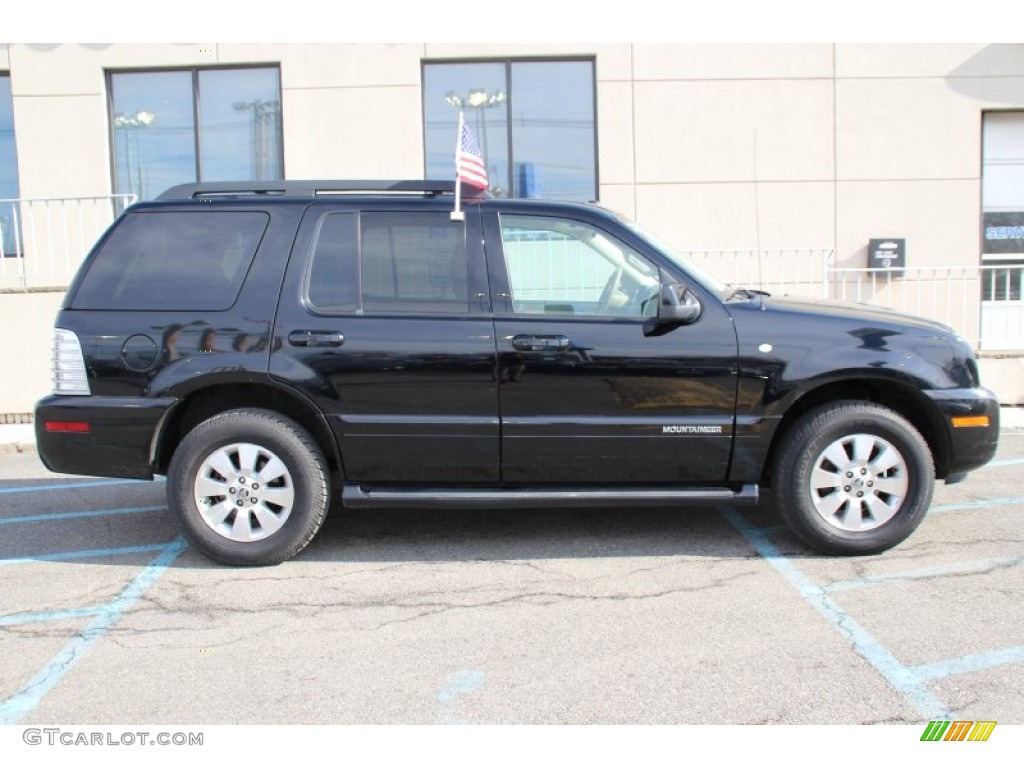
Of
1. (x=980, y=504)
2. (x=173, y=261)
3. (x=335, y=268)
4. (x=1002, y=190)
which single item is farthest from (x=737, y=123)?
(x=173, y=261)

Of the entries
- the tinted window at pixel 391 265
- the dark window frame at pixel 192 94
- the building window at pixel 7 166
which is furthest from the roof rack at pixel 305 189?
the building window at pixel 7 166

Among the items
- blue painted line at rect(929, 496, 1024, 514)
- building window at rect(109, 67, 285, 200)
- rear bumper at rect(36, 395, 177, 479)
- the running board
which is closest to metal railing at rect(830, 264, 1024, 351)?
blue painted line at rect(929, 496, 1024, 514)

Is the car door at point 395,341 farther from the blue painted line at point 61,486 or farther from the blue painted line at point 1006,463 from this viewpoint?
the blue painted line at point 1006,463

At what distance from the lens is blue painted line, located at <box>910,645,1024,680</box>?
3.35 m

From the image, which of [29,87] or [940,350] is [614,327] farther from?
[29,87]

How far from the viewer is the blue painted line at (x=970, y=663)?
3346mm

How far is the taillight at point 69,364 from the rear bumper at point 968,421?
4.34m

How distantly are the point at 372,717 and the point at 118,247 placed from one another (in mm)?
2951

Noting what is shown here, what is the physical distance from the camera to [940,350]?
457cm

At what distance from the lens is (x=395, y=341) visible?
4.54m

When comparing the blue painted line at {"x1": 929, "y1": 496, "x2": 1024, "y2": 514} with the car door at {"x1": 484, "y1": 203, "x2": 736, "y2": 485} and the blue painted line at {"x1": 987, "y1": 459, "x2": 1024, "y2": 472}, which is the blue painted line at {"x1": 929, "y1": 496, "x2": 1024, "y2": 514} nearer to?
the blue painted line at {"x1": 987, "y1": 459, "x2": 1024, "y2": 472}

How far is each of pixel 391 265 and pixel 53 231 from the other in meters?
7.78

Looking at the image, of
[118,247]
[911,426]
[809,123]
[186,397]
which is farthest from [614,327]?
[809,123]

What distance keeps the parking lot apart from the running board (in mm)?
333
